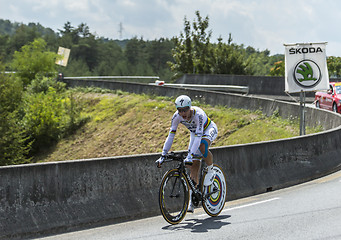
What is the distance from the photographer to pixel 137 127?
3669 cm

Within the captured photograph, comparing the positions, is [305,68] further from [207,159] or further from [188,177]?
[188,177]

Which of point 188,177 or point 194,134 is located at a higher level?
point 194,134

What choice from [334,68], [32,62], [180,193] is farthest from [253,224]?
[32,62]

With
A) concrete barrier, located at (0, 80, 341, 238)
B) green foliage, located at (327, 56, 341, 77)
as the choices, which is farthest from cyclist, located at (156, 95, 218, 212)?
green foliage, located at (327, 56, 341, 77)

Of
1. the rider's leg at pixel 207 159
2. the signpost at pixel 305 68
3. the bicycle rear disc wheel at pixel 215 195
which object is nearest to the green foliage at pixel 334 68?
the signpost at pixel 305 68

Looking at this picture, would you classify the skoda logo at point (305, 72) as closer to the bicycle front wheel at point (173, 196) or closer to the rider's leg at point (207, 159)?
the rider's leg at point (207, 159)

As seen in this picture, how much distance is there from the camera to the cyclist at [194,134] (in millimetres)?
8594

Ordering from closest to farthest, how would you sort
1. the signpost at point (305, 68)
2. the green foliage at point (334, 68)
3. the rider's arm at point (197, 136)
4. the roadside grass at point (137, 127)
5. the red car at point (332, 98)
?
the rider's arm at point (197, 136), the signpost at point (305, 68), the red car at point (332, 98), the roadside grass at point (137, 127), the green foliage at point (334, 68)

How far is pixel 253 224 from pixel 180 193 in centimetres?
119

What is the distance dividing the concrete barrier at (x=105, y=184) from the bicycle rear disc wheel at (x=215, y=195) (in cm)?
105

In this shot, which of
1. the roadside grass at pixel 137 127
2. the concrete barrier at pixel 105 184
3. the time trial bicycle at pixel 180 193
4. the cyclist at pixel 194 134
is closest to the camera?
the concrete barrier at pixel 105 184

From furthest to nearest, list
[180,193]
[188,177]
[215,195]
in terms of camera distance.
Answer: [215,195] < [188,177] < [180,193]

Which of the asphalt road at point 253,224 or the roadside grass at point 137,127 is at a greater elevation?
the roadside grass at point 137,127

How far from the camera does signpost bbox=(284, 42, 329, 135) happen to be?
1836 centimetres
